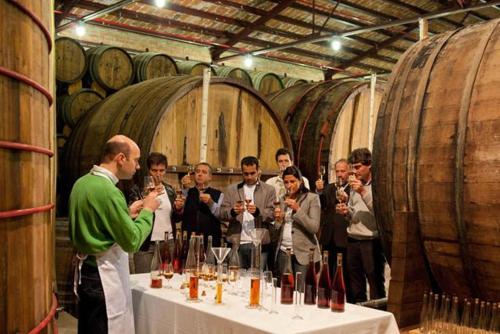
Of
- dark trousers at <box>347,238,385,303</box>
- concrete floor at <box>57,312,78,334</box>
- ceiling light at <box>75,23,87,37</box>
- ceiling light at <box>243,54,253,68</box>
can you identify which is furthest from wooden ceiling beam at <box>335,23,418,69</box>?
concrete floor at <box>57,312,78,334</box>

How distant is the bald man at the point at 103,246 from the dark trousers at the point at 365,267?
2386mm

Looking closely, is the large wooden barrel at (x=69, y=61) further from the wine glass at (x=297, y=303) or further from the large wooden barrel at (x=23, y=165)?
the wine glass at (x=297, y=303)

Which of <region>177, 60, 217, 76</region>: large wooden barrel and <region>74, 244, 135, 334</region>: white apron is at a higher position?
<region>177, 60, 217, 76</region>: large wooden barrel

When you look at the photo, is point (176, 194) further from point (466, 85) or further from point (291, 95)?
point (291, 95)

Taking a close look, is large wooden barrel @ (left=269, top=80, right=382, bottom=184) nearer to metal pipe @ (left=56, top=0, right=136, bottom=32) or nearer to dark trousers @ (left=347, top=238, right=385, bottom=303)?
dark trousers @ (left=347, top=238, right=385, bottom=303)

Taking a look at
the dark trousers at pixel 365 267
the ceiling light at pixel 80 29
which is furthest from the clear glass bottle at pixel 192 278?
the ceiling light at pixel 80 29

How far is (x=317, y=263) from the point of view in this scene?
4.77 m

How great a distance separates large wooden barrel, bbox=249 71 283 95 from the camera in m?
9.49

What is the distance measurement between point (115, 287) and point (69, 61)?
16.6 ft

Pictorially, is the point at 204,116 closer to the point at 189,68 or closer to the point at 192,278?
the point at 189,68

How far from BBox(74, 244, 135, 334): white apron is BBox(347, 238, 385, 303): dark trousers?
2425 mm

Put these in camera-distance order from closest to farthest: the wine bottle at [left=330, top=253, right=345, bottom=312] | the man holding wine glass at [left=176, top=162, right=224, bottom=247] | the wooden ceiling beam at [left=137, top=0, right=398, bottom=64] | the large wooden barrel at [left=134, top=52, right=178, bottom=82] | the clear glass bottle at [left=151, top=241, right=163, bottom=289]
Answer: the wine bottle at [left=330, top=253, right=345, bottom=312] → the clear glass bottle at [left=151, top=241, right=163, bottom=289] → the man holding wine glass at [left=176, top=162, right=224, bottom=247] → the large wooden barrel at [left=134, top=52, right=178, bottom=82] → the wooden ceiling beam at [left=137, top=0, right=398, bottom=64]

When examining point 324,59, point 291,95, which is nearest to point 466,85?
point 291,95

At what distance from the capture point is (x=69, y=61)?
7578 millimetres
